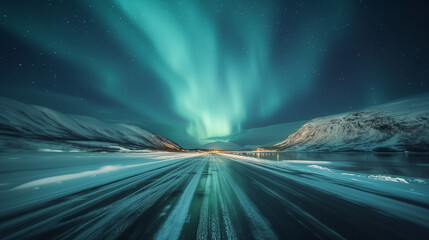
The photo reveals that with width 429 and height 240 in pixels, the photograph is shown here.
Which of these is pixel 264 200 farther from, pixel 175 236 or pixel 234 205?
pixel 175 236

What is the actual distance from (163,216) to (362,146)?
147975 millimetres

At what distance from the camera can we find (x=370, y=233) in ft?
8.89

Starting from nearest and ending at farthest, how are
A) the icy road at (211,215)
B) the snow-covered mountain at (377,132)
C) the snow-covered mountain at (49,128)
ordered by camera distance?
the icy road at (211,215)
the snow-covered mountain at (49,128)
the snow-covered mountain at (377,132)

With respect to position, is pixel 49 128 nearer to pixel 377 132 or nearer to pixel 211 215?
pixel 211 215

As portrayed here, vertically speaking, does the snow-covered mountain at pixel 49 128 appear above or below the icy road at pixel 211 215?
above

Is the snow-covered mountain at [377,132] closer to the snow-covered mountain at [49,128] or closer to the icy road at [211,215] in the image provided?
the icy road at [211,215]

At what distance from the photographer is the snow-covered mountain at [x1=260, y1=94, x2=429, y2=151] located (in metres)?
99.4

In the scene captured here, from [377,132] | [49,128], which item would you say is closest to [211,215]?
[49,128]

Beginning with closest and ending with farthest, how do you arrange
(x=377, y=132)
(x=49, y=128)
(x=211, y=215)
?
(x=211, y=215)
(x=49, y=128)
(x=377, y=132)

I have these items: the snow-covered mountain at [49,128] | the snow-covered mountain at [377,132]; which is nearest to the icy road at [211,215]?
the snow-covered mountain at [49,128]

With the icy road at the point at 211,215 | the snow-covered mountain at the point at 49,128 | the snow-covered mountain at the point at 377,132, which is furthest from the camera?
the snow-covered mountain at the point at 377,132

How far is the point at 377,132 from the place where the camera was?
117 meters

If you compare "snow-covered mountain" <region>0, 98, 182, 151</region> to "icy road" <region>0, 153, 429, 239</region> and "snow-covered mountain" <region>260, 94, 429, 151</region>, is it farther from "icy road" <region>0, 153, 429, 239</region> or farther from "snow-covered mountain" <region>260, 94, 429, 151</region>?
"snow-covered mountain" <region>260, 94, 429, 151</region>

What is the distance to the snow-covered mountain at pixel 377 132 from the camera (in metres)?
99.4
